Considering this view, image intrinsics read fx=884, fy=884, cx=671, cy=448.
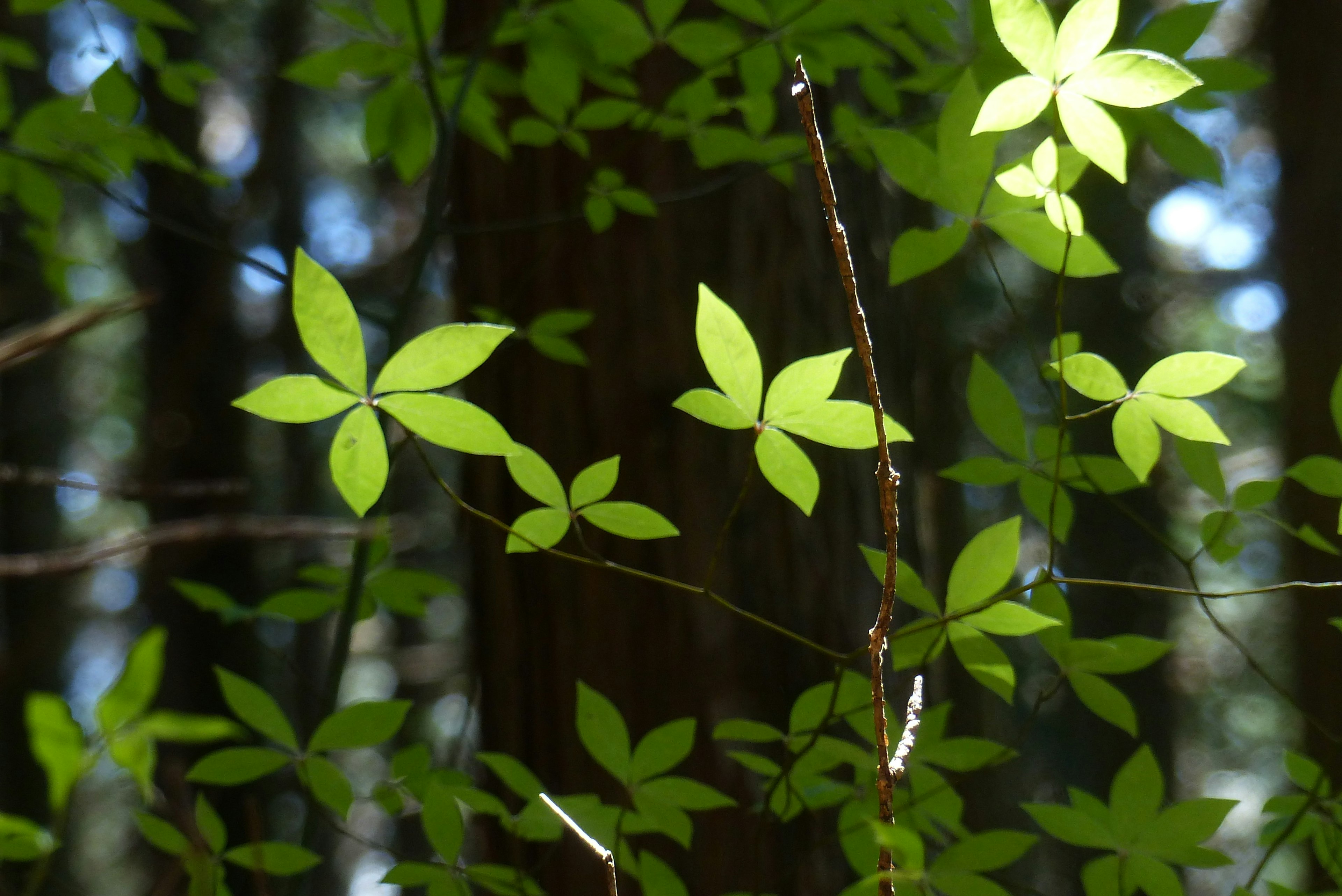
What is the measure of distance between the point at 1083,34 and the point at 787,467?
10.9 inches

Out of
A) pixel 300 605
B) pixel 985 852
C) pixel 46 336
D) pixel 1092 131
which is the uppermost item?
pixel 1092 131

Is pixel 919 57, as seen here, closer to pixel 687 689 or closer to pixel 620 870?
pixel 687 689

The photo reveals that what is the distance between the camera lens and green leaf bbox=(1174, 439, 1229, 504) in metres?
0.69

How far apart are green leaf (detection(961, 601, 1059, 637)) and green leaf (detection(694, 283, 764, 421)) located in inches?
8.0

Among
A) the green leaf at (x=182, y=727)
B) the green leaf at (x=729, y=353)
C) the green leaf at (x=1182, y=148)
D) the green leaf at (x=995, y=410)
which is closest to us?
the green leaf at (x=182, y=727)

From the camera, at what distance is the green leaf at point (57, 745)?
252mm

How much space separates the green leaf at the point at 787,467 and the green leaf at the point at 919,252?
0.20 metres

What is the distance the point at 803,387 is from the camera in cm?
51

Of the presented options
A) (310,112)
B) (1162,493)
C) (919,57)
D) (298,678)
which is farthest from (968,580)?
(310,112)

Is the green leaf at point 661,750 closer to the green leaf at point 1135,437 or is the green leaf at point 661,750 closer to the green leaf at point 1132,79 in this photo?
the green leaf at point 1135,437

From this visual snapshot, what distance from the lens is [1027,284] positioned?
505cm

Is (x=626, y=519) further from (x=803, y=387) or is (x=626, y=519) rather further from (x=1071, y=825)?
(x=1071, y=825)

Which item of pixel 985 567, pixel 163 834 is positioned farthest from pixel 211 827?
pixel 985 567

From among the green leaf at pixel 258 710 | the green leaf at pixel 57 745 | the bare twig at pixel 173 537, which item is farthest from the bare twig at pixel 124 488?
the green leaf at pixel 57 745
